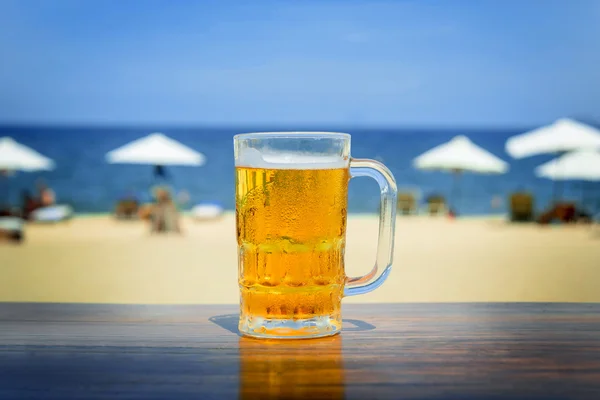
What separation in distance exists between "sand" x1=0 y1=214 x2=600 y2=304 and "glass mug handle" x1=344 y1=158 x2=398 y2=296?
6907mm

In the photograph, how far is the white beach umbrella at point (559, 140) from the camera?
1769 centimetres

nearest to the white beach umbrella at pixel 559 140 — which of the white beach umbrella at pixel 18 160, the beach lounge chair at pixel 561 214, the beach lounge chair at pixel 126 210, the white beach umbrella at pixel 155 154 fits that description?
the beach lounge chair at pixel 561 214

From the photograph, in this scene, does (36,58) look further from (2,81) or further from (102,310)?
(102,310)

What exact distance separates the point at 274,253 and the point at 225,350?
0.52 feet

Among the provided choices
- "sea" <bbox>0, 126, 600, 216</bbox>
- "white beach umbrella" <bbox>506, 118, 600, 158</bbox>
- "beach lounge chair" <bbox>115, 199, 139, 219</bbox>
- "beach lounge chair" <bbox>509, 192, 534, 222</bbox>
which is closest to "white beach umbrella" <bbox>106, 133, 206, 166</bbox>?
"beach lounge chair" <bbox>115, 199, 139, 219</bbox>

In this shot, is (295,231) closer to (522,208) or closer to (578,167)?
(522,208)

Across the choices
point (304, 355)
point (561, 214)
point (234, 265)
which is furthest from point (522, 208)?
point (304, 355)

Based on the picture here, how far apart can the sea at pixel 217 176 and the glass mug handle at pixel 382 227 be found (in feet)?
91.0

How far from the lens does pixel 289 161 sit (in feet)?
3.24

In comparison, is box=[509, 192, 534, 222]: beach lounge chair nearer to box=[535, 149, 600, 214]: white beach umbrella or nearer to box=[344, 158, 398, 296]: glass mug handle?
box=[535, 149, 600, 214]: white beach umbrella

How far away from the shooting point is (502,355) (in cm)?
86


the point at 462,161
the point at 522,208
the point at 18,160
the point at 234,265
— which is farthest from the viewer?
the point at 462,161

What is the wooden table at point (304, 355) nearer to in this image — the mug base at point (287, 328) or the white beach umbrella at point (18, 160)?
the mug base at point (287, 328)

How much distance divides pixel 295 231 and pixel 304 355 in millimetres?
179
